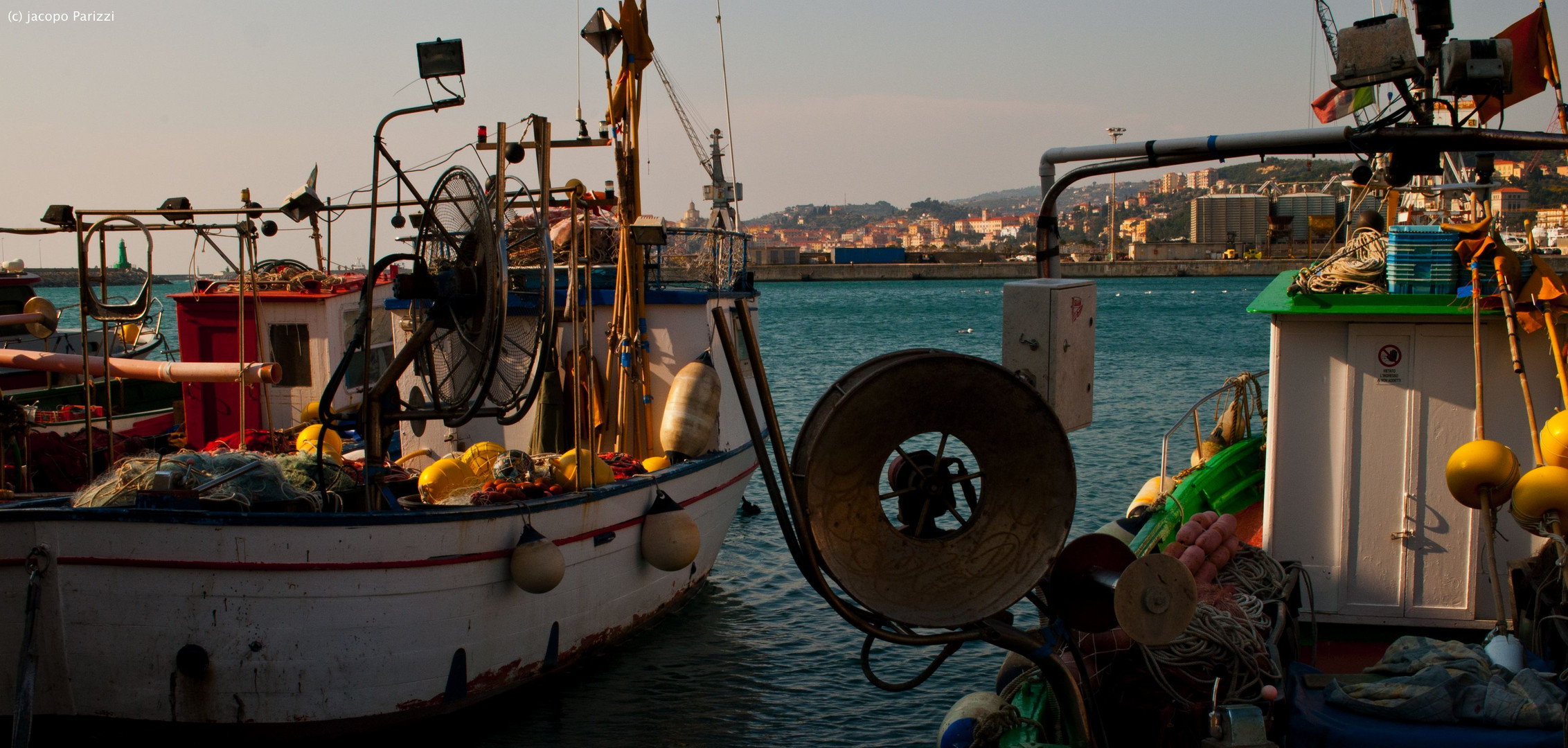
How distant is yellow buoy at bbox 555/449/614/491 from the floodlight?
3.27 m

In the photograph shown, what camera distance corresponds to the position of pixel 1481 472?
7.01m

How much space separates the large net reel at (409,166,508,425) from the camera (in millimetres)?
7348

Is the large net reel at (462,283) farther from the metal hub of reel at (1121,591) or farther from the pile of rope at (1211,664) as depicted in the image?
the pile of rope at (1211,664)

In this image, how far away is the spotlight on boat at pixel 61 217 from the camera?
31.8 feet

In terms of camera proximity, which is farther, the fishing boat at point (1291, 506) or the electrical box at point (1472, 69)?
the electrical box at point (1472, 69)

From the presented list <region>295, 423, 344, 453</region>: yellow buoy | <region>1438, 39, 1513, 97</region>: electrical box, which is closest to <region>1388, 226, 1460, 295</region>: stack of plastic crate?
<region>1438, 39, 1513, 97</region>: electrical box

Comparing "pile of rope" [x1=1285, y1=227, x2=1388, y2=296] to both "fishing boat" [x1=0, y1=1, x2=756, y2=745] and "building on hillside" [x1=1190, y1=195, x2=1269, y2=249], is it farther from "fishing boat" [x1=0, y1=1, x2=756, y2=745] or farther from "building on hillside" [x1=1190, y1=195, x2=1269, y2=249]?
"building on hillside" [x1=1190, y1=195, x2=1269, y2=249]

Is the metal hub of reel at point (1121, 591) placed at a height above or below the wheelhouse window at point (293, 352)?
below

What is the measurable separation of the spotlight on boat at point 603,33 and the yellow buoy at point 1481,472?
8.90 metres

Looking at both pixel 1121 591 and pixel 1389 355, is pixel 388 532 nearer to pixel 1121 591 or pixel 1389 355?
pixel 1121 591

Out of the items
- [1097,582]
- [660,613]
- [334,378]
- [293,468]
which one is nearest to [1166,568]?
[1097,582]

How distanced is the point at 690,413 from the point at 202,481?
188 inches

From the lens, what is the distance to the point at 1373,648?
8258mm

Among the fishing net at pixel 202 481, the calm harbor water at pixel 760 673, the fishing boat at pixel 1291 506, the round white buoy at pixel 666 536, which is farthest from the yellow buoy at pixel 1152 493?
Answer: the fishing net at pixel 202 481
